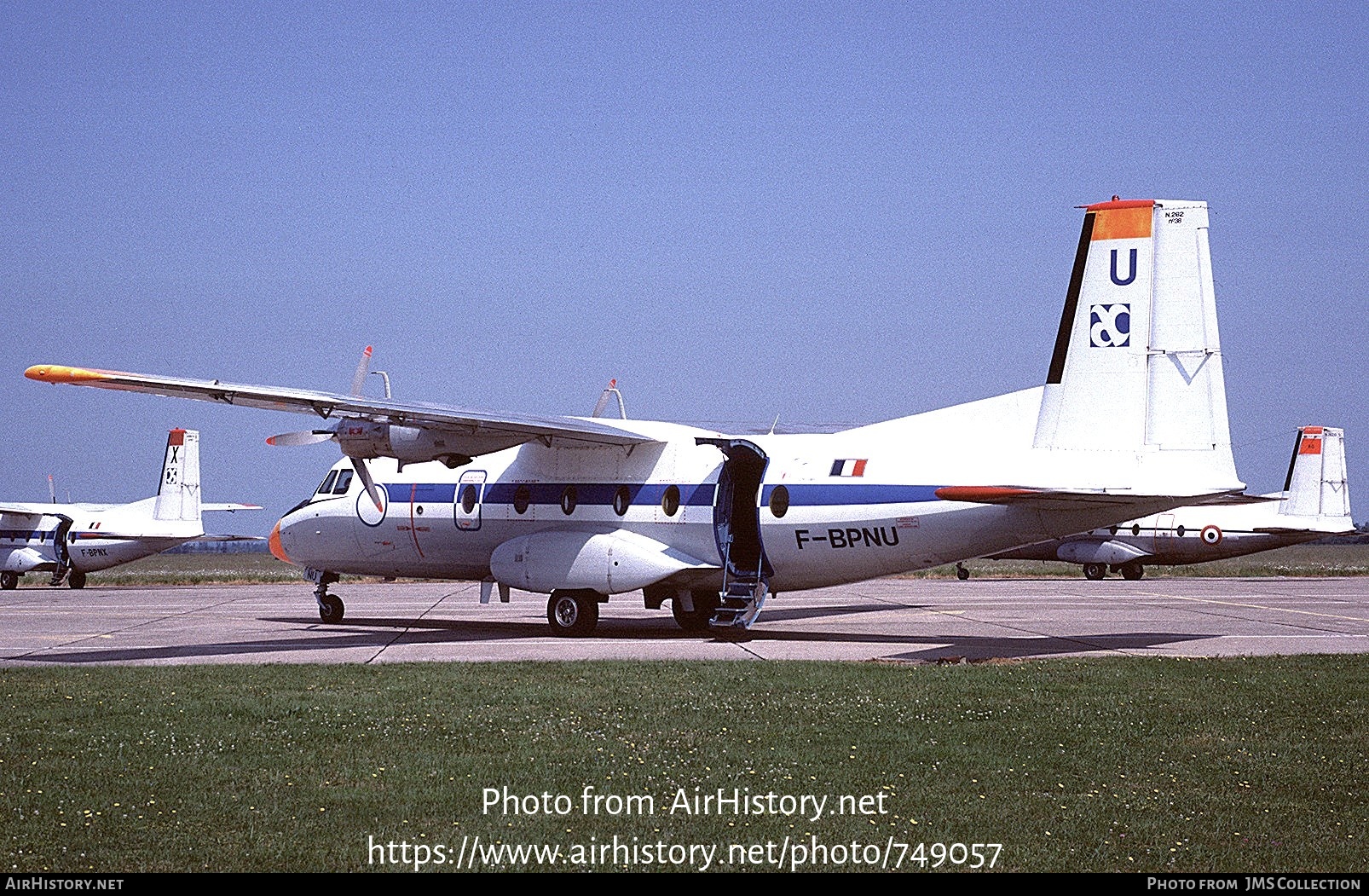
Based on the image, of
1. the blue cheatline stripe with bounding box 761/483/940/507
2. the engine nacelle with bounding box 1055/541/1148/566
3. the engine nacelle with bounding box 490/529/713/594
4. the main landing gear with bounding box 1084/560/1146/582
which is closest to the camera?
the blue cheatline stripe with bounding box 761/483/940/507

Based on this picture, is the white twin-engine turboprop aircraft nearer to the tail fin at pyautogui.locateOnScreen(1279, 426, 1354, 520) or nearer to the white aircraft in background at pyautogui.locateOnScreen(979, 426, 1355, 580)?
the white aircraft in background at pyautogui.locateOnScreen(979, 426, 1355, 580)

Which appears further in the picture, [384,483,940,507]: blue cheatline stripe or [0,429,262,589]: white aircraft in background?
[0,429,262,589]: white aircraft in background

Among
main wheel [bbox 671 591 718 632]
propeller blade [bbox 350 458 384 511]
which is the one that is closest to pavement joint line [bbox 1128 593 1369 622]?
main wheel [bbox 671 591 718 632]

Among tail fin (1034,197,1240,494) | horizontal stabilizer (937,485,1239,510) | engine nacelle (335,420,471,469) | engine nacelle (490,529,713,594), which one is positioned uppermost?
tail fin (1034,197,1240,494)

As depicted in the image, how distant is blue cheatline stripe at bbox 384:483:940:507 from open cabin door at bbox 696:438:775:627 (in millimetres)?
294

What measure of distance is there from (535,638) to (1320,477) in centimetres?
3210

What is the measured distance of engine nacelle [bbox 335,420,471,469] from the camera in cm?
2238

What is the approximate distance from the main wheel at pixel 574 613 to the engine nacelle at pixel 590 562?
0.29 m

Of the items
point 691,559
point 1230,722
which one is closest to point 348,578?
point 691,559

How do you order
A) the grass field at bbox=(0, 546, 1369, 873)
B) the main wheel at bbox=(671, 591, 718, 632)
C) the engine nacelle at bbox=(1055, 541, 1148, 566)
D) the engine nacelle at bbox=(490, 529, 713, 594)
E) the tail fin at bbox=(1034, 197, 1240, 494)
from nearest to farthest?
1. the grass field at bbox=(0, 546, 1369, 873)
2. the tail fin at bbox=(1034, 197, 1240, 494)
3. the engine nacelle at bbox=(490, 529, 713, 594)
4. the main wheel at bbox=(671, 591, 718, 632)
5. the engine nacelle at bbox=(1055, 541, 1148, 566)

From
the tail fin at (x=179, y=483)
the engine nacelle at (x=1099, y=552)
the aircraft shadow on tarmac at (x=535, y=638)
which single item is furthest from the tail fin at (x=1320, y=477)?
the tail fin at (x=179, y=483)

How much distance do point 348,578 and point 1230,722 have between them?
170 ft

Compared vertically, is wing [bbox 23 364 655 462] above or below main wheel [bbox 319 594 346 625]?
above

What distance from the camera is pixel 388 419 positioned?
2175 cm
